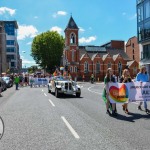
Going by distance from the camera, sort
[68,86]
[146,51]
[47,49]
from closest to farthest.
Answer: [68,86], [146,51], [47,49]

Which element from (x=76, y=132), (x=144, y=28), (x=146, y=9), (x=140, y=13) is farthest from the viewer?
(x=140, y=13)

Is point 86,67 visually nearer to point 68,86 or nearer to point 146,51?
point 146,51

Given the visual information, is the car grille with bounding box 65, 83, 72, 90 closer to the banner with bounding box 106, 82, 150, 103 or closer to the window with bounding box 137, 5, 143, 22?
the banner with bounding box 106, 82, 150, 103

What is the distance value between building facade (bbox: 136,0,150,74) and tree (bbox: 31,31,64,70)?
4589 cm

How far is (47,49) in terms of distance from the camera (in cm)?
8819

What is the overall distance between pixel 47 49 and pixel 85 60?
11.7 meters

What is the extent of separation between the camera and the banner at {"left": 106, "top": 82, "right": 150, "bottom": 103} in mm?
11891

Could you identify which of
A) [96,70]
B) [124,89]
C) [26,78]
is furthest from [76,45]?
[124,89]

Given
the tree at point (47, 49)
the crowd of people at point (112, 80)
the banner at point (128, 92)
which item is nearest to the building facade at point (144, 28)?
the crowd of people at point (112, 80)

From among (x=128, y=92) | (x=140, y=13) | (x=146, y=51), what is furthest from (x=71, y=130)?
(x=140, y=13)

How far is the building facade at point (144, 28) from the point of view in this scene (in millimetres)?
42188

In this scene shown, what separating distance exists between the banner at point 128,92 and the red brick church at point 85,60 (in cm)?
7041

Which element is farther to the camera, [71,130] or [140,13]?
[140,13]

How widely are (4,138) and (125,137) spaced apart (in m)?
2.99
